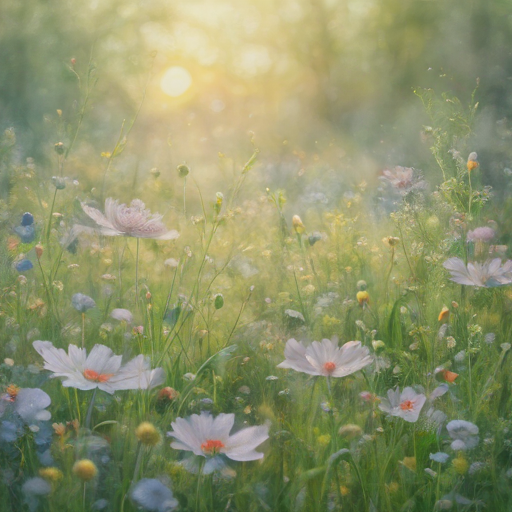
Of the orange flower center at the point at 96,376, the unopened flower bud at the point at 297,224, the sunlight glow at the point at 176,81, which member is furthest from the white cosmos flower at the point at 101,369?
the sunlight glow at the point at 176,81

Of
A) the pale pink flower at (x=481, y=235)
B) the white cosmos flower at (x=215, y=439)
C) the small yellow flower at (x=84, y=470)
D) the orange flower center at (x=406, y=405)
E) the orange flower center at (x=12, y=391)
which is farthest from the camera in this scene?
the pale pink flower at (x=481, y=235)

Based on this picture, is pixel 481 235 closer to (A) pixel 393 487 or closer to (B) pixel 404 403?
(B) pixel 404 403

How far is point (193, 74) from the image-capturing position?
3422mm

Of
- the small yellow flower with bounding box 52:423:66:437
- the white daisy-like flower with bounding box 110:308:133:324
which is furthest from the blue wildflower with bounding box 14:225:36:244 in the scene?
the small yellow flower with bounding box 52:423:66:437

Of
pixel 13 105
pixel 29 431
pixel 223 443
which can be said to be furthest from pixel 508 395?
pixel 13 105

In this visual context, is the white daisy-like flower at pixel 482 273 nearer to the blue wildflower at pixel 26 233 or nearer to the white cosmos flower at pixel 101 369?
the white cosmos flower at pixel 101 369

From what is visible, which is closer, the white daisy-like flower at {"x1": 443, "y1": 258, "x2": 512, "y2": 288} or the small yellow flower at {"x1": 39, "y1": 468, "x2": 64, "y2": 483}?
the small yellow flower at {"x1": 39, "y1": 468, "x2": 64, "y2": 483}

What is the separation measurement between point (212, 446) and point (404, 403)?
0.42 m

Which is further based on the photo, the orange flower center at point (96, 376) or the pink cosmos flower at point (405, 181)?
the pink cosmos flower at point (405, 181)

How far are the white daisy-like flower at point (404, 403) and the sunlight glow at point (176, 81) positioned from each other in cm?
218

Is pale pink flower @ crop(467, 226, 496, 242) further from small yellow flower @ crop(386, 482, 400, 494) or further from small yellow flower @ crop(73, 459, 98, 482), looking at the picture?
small yellow flower @ crop(73, 459, 98, 482)

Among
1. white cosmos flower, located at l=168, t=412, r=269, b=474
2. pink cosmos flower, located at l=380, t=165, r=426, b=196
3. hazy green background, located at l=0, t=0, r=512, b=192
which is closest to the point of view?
white cosmos flower, located at l=168, t=412, r=269, b=474

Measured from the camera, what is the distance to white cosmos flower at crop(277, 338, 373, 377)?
1.14m

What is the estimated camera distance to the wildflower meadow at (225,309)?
0.98m
